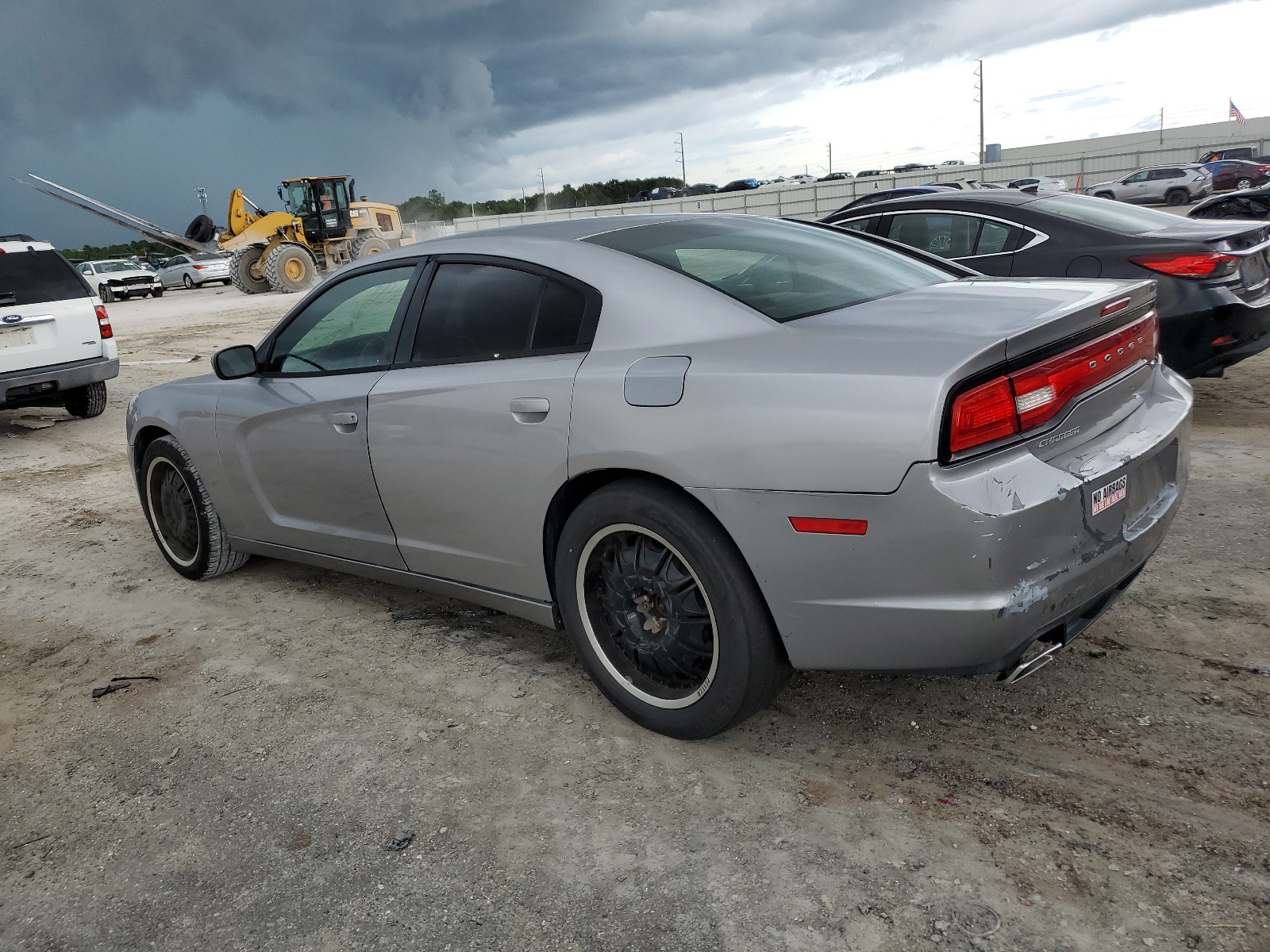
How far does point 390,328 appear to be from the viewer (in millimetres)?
3617

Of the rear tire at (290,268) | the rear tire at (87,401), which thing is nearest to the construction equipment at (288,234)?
the rear tire at (290,268)

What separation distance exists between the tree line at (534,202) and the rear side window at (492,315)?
73.9 m

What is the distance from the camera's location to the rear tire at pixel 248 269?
2728 centimetres

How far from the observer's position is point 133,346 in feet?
55.7

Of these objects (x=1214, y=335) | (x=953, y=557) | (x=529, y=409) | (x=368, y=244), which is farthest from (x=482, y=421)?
(x=368, y=244)

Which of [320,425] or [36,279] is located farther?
[36,279]

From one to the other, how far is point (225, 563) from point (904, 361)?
359cm

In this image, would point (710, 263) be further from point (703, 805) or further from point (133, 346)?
point (133, 346)

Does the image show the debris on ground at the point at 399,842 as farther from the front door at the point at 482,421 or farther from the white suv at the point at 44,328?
the white suv at the point at 44,328

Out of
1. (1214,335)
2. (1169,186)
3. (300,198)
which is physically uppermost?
(300,198)

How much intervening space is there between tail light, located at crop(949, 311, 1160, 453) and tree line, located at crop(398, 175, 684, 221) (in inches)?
2960

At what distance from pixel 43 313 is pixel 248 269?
1939 cm

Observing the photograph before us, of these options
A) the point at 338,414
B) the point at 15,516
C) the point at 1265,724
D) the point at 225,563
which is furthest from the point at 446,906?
the point at 15,516

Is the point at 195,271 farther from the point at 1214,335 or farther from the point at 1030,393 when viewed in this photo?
the point at 1030,393
